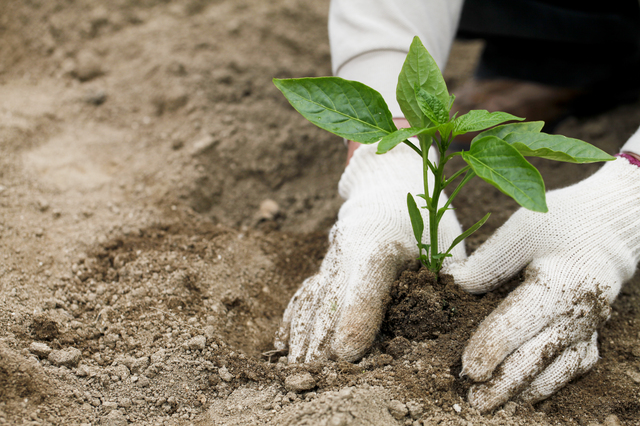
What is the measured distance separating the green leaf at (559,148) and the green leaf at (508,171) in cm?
7

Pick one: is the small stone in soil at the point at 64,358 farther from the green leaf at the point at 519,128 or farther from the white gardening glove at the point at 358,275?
the green leaf at the point at 519,128

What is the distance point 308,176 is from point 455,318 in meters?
1.34

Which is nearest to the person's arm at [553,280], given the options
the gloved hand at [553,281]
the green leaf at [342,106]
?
the gloved hand at [553,281]

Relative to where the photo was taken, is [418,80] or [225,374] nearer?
[418,80]

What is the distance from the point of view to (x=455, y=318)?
55.9 inches

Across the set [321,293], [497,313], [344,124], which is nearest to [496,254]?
[497,313]

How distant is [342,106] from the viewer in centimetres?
119

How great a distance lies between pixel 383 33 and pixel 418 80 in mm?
874

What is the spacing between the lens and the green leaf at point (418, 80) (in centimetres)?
117

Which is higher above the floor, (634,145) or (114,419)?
(634,145)

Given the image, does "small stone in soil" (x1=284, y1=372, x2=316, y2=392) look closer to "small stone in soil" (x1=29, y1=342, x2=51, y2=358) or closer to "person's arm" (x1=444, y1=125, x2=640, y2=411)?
"person's arm" (x1=444, y1=125, x2=640, y2=411)

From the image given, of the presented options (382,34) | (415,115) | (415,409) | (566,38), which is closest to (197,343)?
(415,409)

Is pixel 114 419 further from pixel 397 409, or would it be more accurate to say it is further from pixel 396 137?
pixel 396 137

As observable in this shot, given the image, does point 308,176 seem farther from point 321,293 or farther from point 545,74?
point 545,74
